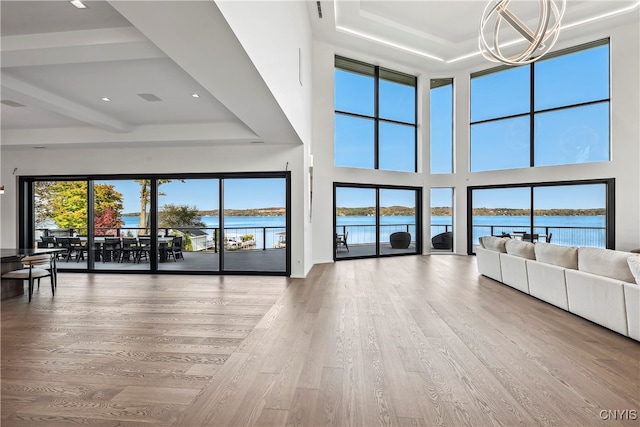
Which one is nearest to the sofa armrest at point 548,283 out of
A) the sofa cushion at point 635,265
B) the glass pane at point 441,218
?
the sofa cushion at point 635,265

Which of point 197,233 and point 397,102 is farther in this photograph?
point 397,102

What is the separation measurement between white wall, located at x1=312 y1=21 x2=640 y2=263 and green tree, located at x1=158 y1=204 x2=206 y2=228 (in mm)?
2809

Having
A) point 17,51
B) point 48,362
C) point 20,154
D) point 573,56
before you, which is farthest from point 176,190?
point 573,56

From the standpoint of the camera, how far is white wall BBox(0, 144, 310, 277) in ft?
21.4

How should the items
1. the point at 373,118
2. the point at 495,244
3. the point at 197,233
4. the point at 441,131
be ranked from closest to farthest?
the point at 495,244
the point at 197,233
the point at 373,118
the point at 441,131

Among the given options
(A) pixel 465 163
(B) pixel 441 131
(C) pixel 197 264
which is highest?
(B) pixel 441 131

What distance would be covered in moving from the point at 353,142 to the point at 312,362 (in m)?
7.26

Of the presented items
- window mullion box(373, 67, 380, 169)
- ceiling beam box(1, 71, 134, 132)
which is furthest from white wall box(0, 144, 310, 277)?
window mullion box(373, 67, 380, 169)

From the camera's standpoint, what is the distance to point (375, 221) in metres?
9.22

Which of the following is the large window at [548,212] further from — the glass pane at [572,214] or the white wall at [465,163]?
the white wall at [465,163]

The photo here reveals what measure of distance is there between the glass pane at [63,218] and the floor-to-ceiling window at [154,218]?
0.02 metres

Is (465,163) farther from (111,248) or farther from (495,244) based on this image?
(111,248)

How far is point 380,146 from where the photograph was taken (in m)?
9.45

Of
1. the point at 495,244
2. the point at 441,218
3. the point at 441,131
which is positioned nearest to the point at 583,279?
the point at 495,244
